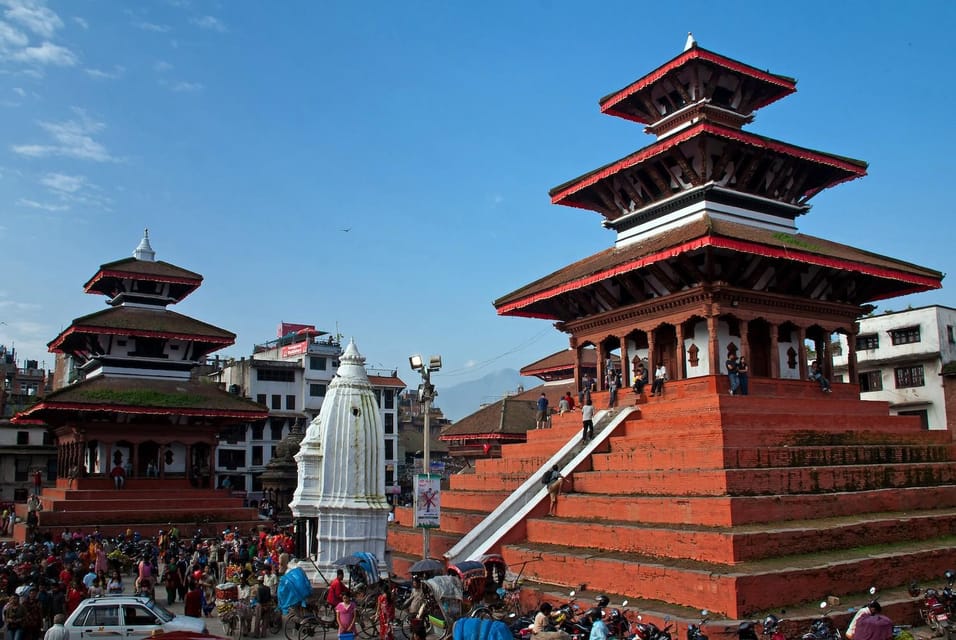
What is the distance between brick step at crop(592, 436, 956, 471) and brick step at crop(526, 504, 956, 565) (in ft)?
4.59

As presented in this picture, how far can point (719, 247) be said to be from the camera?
18.2m

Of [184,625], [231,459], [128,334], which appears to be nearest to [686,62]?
[184,625]

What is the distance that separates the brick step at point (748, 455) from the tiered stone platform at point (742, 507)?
1.2 inches

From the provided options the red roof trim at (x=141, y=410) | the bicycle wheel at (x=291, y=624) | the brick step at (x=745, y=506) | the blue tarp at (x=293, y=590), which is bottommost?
the bicycle wheel at (x=291, y=624)

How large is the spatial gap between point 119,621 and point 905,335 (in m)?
36.8

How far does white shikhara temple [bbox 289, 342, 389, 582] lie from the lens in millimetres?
15281

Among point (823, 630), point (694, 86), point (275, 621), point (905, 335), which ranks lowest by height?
point (275, 621)

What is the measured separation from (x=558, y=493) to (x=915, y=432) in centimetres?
893

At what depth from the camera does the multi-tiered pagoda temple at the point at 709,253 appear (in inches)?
773

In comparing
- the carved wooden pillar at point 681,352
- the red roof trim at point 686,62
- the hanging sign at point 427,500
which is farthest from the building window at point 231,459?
the hanging sign at point 427,500

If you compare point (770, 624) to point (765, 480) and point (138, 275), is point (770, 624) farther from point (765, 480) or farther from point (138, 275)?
point (138, 275)

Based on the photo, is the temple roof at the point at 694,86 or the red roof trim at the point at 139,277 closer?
the temple roof at the point at 694,86

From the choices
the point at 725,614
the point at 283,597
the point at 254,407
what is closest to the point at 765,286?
the point at 725,614

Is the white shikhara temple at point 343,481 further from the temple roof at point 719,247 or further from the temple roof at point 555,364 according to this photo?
the temple roof at point 555,364
